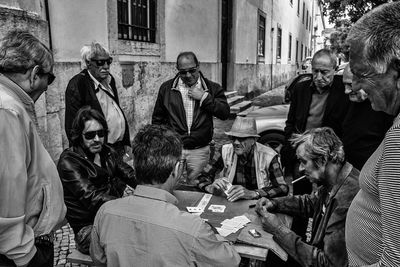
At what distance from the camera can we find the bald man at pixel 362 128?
2820 mm

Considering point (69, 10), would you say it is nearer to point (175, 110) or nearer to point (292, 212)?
point (175, 110)

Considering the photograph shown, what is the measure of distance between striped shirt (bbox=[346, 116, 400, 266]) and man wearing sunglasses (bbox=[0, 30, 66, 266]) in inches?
53.7

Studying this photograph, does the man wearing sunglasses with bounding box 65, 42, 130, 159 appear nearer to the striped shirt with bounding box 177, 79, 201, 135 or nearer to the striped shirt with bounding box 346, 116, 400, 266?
the striped shirt with bounding box 177, 79, 201, 135

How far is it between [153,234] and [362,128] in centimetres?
203

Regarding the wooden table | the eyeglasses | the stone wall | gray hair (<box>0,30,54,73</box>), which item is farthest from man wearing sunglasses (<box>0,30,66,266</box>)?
the stone wall

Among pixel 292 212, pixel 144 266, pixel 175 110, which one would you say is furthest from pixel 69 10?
pixel 144 266

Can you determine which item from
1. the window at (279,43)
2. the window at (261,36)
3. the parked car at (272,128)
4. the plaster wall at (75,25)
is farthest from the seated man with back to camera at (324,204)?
the window at (279,43)

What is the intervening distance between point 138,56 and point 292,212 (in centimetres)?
540

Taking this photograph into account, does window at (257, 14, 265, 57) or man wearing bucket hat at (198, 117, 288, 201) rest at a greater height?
window at (257, 14, 265, 57)

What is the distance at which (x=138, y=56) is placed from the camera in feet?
24.2

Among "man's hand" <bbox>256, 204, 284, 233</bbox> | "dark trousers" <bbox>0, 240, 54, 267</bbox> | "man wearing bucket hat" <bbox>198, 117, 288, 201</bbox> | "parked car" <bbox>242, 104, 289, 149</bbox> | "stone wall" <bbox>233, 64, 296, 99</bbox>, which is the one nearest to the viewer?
"dark trousers" <bbox>0, 240, 54, 267</bbox>

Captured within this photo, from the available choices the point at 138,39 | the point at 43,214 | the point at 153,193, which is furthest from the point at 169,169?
the point at 138,39

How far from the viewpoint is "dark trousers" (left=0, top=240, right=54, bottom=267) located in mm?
1675

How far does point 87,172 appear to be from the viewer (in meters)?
2.74
